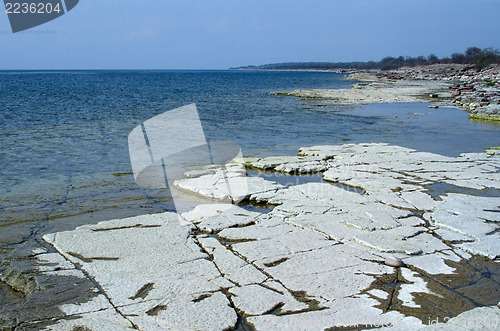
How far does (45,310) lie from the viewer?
121 inches

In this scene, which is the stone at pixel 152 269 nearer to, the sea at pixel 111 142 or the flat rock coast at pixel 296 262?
the flat rock coast at pixel 296 262

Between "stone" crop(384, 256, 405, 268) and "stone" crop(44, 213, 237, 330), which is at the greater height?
"stone" crop(44, 213, 237, 330)

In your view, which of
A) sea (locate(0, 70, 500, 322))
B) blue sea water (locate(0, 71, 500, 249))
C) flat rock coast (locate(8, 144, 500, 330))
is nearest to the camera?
flat rock coast (locate(8, 144, 500, 330))

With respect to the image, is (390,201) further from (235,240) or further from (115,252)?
(115,252)

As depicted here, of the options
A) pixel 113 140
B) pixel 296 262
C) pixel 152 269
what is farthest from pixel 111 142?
pixel 296 262

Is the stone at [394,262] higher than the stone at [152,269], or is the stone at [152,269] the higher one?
the stone at [152,269]

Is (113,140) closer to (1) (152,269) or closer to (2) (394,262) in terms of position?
(1) (152,269)

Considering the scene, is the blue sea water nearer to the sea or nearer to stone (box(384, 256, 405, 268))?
the sea

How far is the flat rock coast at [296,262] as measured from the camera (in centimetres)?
302

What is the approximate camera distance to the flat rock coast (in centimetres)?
302

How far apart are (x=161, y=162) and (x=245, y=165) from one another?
6.31 feet

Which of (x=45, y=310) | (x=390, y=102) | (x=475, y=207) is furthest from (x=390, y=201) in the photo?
(x=390, y=102)

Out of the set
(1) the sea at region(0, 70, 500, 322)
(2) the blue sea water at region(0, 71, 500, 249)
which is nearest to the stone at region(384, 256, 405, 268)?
(1) the sea at region(0, 70, 500, 322)

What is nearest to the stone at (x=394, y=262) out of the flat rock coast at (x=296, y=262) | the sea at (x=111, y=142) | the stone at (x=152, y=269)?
the flat rock coast at (x=296, y=262)
